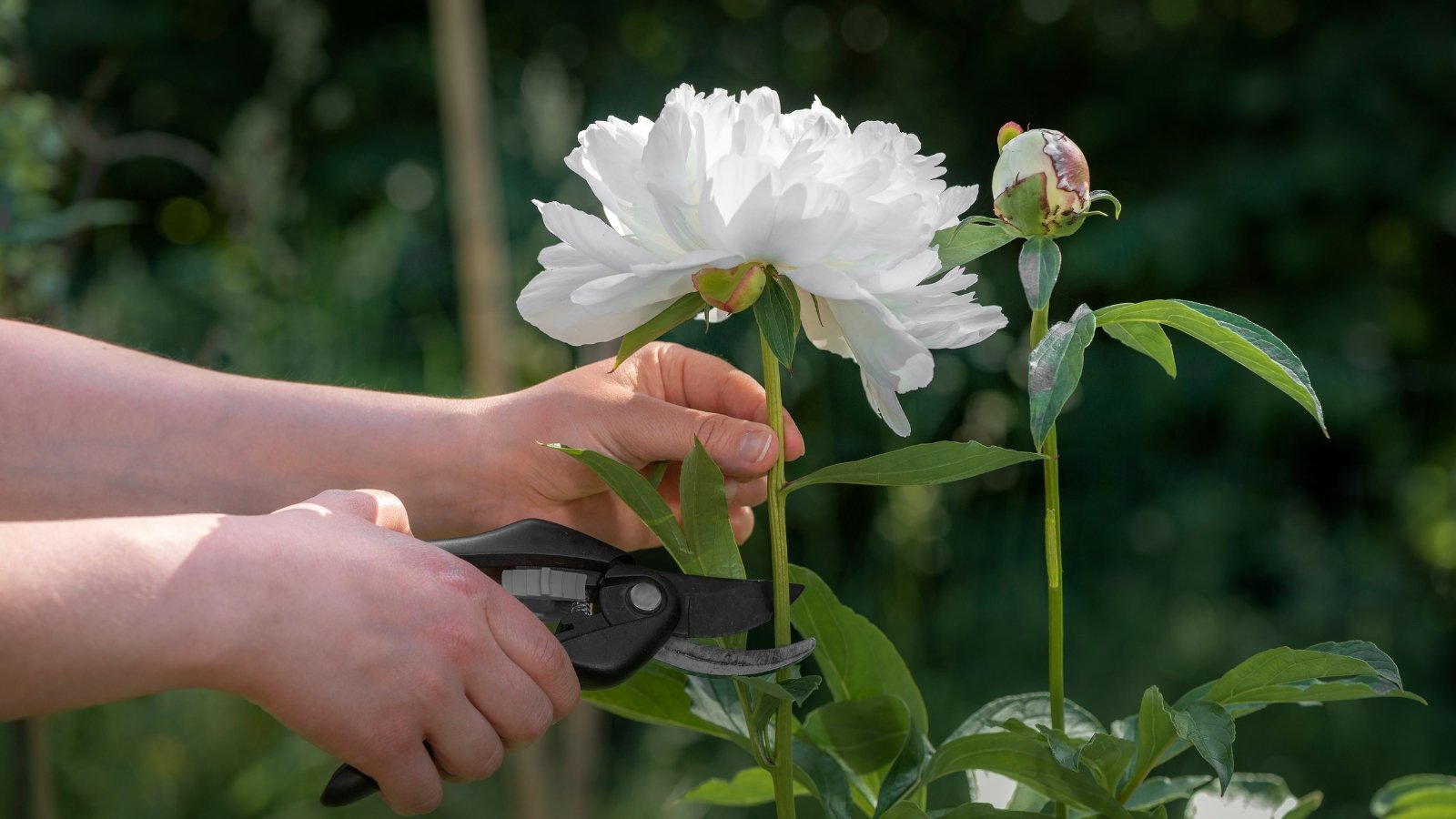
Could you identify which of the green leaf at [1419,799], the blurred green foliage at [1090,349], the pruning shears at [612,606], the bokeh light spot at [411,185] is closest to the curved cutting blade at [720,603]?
the pruning shears at [612,606]

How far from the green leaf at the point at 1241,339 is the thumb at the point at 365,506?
40 cm

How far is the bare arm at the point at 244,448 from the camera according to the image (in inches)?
35.6

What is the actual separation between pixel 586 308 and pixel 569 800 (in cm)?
169

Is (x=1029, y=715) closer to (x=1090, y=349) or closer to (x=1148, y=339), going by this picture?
(x=1148, y=339)

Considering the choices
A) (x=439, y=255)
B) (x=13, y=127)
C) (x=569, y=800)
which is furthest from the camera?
(x=439, y=255)

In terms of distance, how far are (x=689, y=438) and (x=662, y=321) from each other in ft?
0.57

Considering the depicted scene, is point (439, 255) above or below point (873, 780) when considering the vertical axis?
above

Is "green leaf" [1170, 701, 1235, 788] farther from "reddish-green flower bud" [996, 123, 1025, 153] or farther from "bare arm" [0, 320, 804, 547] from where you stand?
"bare arm" [0, 320, 804, 547]

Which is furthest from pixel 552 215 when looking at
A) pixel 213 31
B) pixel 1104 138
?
pixel 213 31

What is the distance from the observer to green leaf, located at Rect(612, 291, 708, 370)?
23.0 inches

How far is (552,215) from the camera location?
561mm

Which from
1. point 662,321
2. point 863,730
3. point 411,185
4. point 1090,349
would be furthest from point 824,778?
point 411,185

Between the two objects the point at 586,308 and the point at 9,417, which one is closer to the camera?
the point at 586,308

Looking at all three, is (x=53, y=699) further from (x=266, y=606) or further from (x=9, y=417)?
(x=9, y=417)
